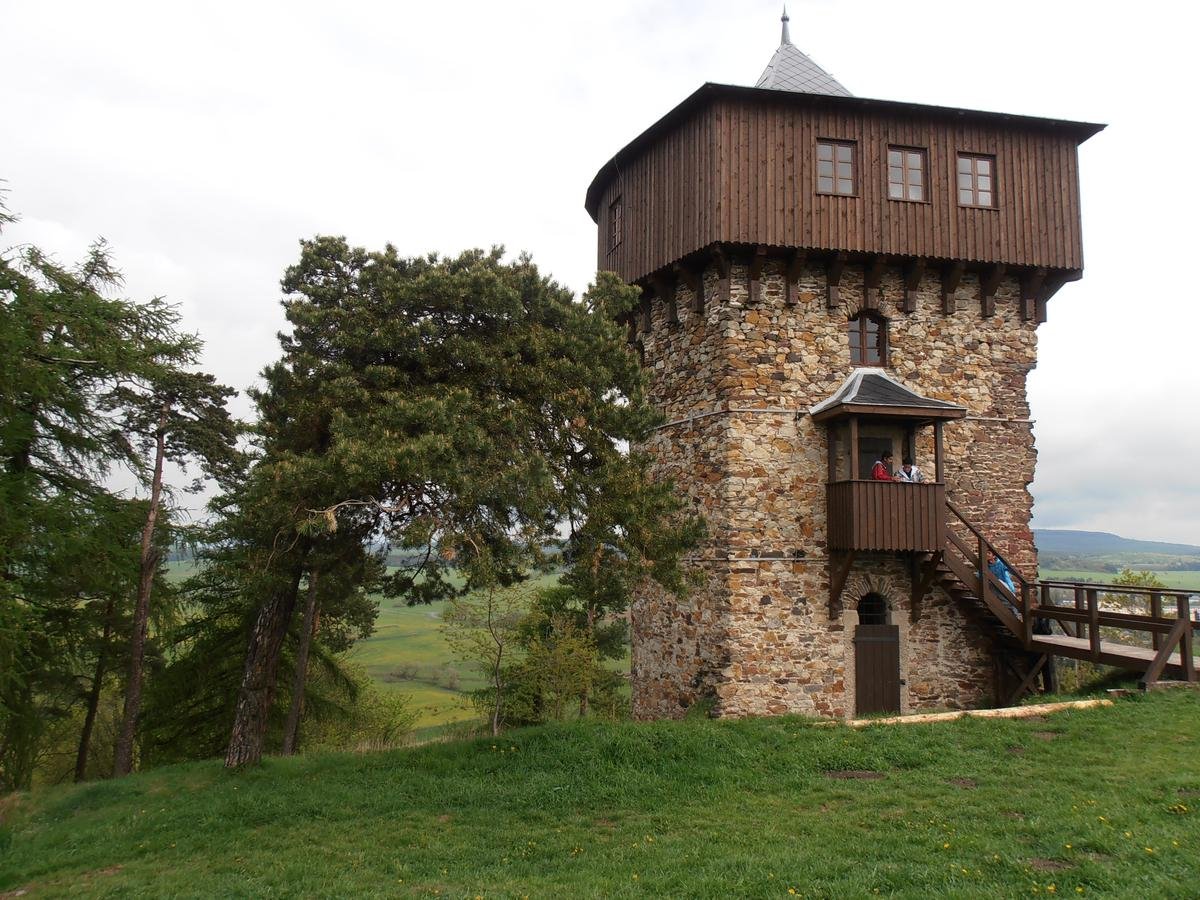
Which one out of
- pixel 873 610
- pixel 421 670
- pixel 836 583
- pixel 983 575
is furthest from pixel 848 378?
pixel 421 670

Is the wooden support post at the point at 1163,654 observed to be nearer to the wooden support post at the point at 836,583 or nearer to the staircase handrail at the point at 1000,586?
the staircase handrail at the point at 1000,586

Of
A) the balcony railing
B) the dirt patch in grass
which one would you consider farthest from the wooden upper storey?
the dirt patch in grass

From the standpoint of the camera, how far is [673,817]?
841cm

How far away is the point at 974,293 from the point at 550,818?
12.0 metres

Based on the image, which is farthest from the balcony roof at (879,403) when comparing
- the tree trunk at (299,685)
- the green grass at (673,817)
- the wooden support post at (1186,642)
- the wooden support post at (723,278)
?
the tree trunk at (299,685)

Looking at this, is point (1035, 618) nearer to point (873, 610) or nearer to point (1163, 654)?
point (1163, 654)

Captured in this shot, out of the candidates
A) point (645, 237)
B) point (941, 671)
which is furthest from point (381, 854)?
point (645, 237)

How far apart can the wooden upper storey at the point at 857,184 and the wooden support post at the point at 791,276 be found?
0.27 m

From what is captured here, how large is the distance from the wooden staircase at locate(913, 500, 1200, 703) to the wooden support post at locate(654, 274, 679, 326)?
6001mm

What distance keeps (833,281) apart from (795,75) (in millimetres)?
4799

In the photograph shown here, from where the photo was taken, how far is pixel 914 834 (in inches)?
281

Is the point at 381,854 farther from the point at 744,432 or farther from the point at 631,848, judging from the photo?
the point at 744,432

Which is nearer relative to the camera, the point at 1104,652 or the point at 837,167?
the point at 1104,652

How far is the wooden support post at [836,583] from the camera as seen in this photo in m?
13.4
